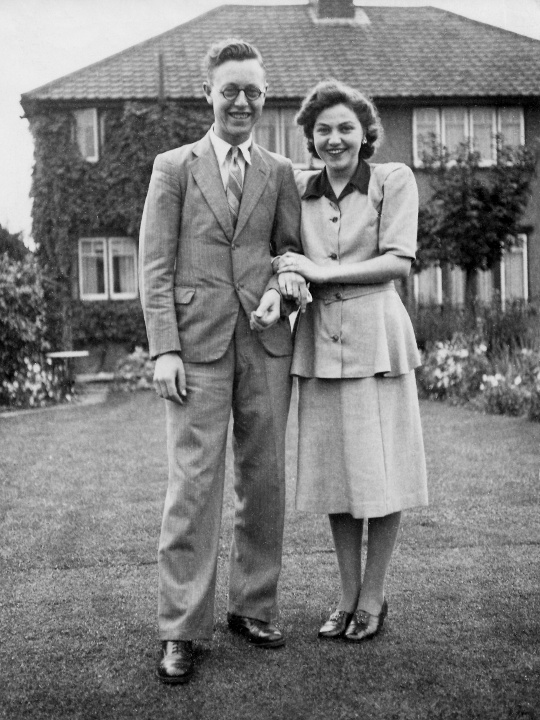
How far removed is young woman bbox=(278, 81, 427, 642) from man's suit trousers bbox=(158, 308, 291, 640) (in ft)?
0.53

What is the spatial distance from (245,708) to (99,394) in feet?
41.2

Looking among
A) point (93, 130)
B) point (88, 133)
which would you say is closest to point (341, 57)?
point (93, 130)

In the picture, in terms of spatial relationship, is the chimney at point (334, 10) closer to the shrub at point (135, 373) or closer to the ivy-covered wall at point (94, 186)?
the ivy-covered wall at point (94, 186)

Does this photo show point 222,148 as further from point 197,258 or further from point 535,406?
point 535,406

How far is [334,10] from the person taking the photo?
2223cm

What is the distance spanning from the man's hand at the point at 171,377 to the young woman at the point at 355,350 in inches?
18.8

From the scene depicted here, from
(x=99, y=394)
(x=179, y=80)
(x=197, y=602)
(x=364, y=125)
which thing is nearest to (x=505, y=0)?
(x=364, y=125)

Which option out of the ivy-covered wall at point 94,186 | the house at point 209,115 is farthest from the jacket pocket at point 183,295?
the house at point 209,115

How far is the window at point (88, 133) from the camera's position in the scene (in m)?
19.6

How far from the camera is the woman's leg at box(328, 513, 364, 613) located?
367 cm

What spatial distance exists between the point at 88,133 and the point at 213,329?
17.4 m

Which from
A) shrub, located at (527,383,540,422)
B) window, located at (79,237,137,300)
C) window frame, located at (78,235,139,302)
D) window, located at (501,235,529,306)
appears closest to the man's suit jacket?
shrub, located at (527,383,540,422)

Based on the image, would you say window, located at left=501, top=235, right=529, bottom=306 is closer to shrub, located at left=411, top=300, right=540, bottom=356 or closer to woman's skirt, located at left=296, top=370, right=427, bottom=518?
shrub, located at left=411, top=300, right=540, bottom=356

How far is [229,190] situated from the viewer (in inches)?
137
